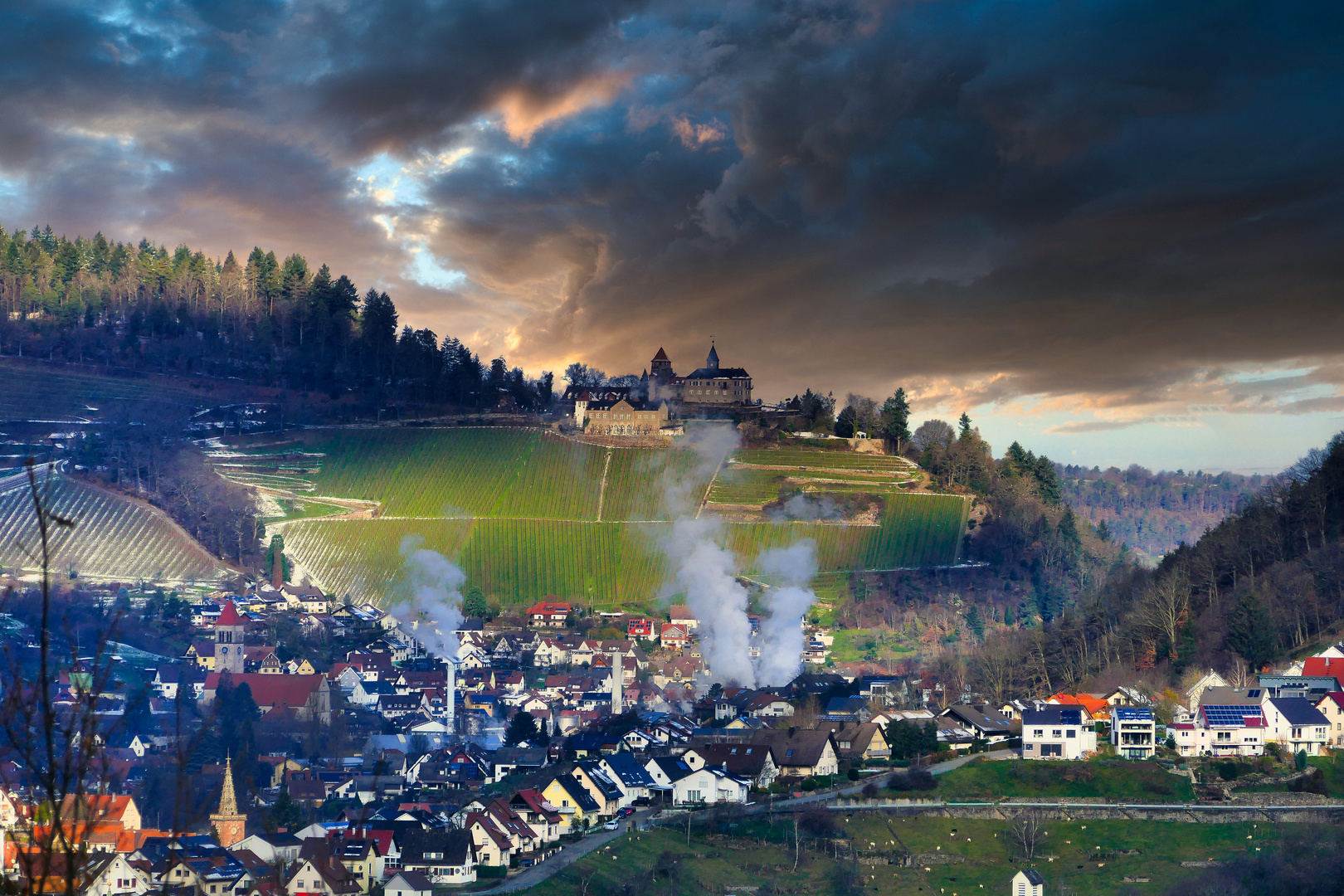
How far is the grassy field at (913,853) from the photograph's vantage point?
103ft

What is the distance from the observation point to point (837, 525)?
78312 millimetres

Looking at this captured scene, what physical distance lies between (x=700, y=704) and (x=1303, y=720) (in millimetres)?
26155

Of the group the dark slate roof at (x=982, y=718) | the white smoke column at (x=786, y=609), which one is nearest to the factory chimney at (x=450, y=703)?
the white smoke column at (x=786, y=609)

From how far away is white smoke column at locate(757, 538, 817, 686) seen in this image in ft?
210

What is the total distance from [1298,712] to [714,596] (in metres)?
35.1

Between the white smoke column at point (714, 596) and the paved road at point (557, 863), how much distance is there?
27143mm

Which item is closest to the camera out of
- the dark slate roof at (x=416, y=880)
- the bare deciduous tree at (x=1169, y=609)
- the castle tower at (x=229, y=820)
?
the dark slate roof at (x=416, y=880)

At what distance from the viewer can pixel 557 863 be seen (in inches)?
1330

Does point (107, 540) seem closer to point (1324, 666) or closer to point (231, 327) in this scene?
point (231, 327)

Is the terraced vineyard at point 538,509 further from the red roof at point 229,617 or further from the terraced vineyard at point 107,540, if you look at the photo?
the red roof at point 229,617

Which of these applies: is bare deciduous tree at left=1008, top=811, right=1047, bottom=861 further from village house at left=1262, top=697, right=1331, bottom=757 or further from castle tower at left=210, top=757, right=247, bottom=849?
castle tower at left=210, top=757, right=247, bottom=849

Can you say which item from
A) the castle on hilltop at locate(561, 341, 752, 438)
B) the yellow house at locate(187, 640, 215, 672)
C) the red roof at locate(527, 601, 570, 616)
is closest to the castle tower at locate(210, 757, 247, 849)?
the yellow house at locate(187, 640, 215, 672)

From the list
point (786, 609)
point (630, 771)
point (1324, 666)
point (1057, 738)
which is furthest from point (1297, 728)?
point (786, 609)

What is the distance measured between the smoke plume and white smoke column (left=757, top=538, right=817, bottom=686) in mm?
14996
